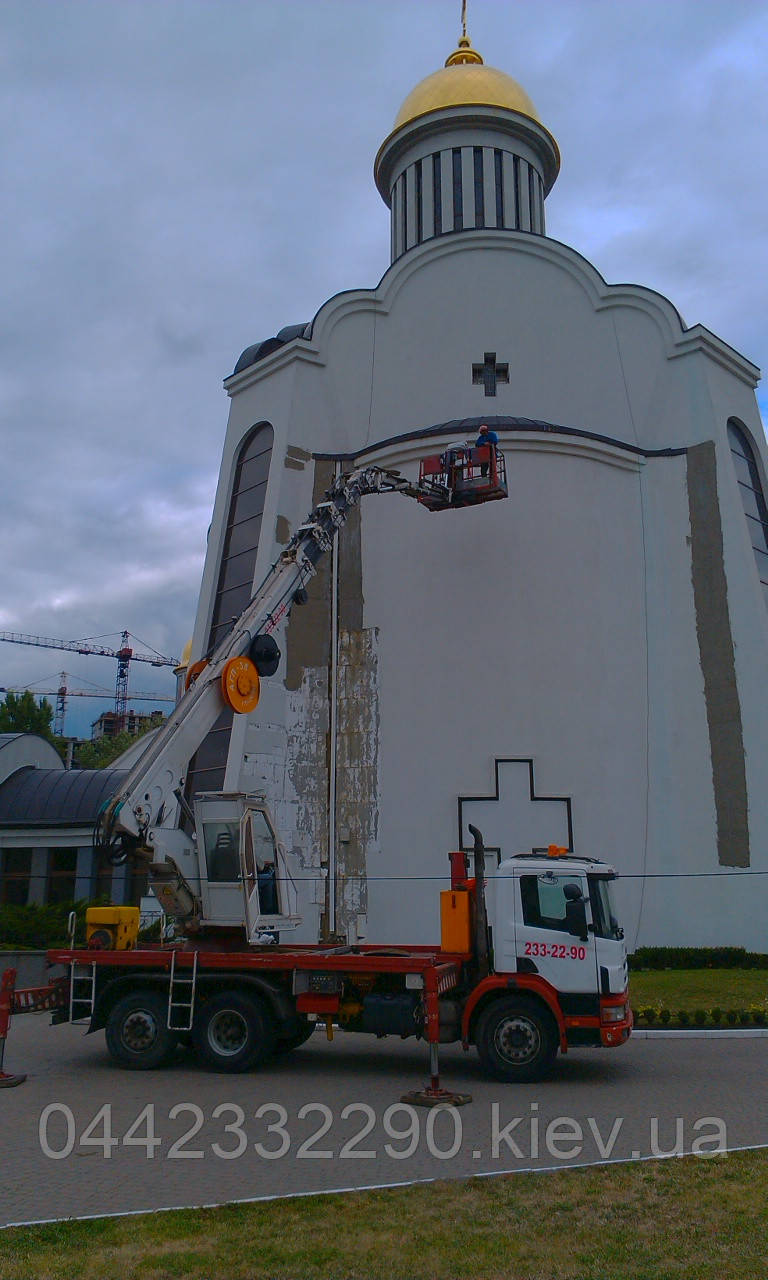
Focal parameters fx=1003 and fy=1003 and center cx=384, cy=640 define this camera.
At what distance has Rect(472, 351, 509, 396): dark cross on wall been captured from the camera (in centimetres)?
2392

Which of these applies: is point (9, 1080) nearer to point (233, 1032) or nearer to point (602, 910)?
point (233, 1032)

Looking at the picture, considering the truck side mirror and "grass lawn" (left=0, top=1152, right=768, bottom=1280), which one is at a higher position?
the truck side mirror

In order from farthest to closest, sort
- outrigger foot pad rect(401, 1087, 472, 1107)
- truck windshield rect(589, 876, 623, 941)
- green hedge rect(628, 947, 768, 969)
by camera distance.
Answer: green hedge rect(628, 947, 768, 969) < truck windshield rect(589, 876, 623, 941) < outrigger foot pad rect(401, 1087, 472, 1107)

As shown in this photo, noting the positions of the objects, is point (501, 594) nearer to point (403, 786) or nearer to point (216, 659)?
point (403, 786)

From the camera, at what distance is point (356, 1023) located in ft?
36.9

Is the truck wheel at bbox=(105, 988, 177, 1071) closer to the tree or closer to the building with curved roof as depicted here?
the building with curved roof

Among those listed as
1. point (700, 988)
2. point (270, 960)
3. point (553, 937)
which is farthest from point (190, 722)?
point (700, 988)

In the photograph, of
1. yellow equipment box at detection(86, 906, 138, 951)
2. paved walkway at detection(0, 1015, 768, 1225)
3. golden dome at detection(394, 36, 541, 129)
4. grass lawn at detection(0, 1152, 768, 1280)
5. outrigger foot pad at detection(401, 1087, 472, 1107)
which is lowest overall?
grass lawn at detection(0, 1152, 768, 1280)

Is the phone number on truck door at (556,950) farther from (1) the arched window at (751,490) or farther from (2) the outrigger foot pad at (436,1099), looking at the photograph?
(1) the arched window at (751,490)

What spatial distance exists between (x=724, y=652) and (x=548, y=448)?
18.6 feet

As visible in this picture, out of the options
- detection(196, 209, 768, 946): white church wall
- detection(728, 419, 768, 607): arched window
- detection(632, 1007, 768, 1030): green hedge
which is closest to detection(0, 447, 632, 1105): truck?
detection(632, 1007, 768, 1030): green hedge

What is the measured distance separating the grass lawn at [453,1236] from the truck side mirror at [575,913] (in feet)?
12.9

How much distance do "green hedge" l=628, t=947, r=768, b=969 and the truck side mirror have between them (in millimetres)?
8693

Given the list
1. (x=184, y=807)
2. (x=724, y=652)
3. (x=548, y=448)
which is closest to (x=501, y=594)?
(x=548, y=448)
